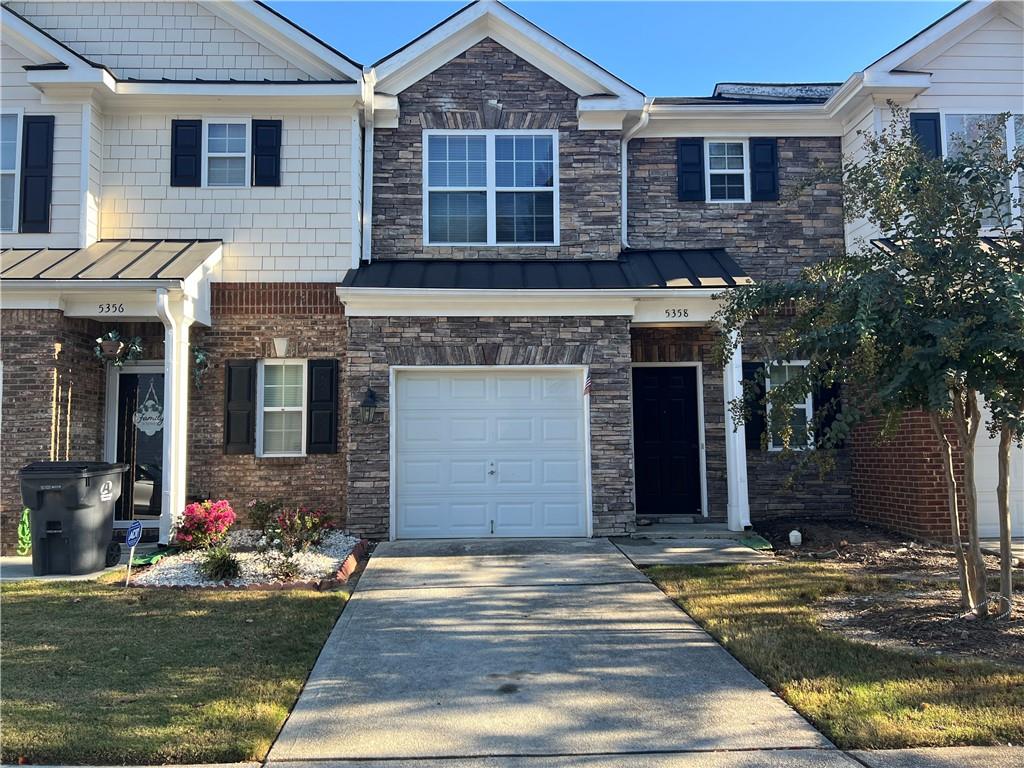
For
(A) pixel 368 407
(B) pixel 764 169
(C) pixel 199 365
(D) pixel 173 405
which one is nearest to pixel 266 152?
(C) pixel 199 365

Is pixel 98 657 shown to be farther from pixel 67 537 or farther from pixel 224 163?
pixel 224 163

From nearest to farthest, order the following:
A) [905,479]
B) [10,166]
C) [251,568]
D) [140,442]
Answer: [251,568] → [905,479] → [10,166] → [140,442]

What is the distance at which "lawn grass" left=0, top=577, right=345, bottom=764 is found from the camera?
3973mm

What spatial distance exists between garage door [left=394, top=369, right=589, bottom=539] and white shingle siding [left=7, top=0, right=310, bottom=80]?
5.15 metres

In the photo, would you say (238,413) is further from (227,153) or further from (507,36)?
(507,36)

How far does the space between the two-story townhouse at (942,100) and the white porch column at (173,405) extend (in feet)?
29.1

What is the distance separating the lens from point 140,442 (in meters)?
10.8

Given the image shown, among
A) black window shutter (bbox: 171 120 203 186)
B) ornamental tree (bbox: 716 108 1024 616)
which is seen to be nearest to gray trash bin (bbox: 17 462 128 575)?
black window shutter (bbox: 171 120 203 186)

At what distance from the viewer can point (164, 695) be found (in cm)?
462

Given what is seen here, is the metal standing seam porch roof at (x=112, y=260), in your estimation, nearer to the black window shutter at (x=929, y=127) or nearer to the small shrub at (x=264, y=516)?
the small shrub at (x=264, y=516)

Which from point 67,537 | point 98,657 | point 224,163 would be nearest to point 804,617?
point 98,657

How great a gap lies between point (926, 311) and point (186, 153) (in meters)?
9.42

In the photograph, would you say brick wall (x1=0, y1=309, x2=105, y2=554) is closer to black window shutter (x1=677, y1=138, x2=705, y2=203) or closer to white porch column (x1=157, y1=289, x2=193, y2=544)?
white porch column (x1=157, y1=289, x2=193, y2=544)

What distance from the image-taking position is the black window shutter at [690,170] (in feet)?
37.9
